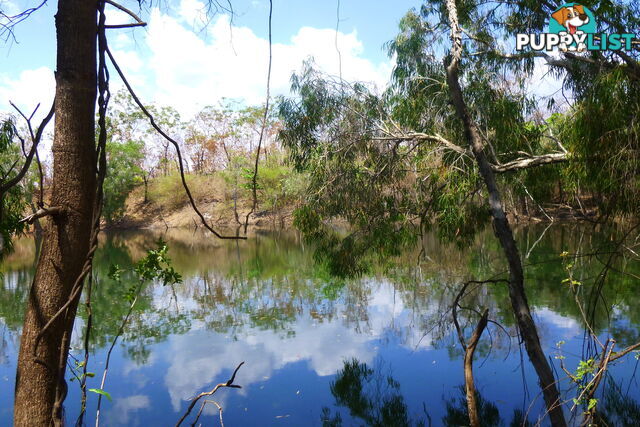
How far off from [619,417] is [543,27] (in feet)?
10.6

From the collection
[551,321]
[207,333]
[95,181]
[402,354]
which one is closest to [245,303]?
[207,333]

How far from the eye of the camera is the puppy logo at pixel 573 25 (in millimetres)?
3885

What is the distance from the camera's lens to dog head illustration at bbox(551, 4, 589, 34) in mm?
3916

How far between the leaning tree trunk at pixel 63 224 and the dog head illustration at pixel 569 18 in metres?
3.87

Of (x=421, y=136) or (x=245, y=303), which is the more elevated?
(x=421, y=136)

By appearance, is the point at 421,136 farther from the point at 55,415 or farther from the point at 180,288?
the point at 180,288

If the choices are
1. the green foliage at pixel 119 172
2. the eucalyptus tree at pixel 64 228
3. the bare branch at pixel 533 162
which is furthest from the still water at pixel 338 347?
the green foliage at pixel 119 172

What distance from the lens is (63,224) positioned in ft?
3.49

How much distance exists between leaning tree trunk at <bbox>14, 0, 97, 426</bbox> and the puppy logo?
373 centimetres

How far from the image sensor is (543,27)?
455cm

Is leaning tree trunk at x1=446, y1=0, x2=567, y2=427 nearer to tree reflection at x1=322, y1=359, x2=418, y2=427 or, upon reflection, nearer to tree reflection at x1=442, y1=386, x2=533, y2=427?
tree reflection at x1=442, y1=386, x2=533, y2=427

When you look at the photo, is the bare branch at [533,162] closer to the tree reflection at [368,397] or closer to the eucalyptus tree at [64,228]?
A: the tree reflection at [368,397]

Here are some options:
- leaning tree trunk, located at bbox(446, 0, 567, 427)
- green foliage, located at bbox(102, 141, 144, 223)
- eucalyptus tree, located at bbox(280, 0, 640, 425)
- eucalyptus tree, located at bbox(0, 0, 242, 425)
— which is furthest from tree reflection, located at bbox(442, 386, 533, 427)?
green foliage, located at bbox(102, 141, 144, 223)
